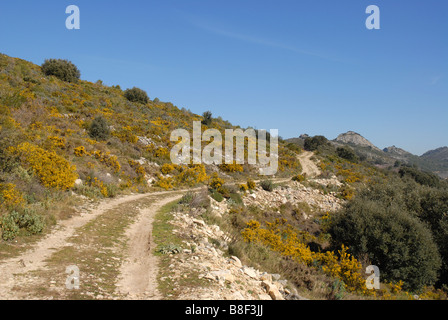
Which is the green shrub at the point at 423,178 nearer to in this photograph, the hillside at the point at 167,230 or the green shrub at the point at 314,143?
the green shrub at the point at 314,143

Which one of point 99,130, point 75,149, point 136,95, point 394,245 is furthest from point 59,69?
point 394,245

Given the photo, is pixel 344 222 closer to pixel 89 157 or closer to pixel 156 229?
pixel 156 229

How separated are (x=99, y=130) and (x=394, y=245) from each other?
23961 millimetres

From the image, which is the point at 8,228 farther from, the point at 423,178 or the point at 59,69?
the point at 423,178

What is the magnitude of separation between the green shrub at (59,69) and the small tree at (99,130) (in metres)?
19.6

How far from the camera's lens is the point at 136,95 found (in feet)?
153

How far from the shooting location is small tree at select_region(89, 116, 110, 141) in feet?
80.5

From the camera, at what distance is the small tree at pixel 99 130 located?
24531 millimetres

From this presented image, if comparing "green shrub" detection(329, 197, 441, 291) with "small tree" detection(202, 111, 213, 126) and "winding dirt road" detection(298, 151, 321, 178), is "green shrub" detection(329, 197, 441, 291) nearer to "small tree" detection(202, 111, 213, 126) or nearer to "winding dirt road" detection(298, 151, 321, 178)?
"winding dirt road" detection(298, 151, 321, 178)

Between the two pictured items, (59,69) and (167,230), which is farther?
(59,69)

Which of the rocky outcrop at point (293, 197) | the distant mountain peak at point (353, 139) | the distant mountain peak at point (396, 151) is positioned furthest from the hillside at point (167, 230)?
the distant mountain peak at point (396, 151)

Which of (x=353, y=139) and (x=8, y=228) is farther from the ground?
(x=353, y=139)

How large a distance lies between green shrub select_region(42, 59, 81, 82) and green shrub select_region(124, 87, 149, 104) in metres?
8.31

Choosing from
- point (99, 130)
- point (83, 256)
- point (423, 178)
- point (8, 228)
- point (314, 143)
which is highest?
point (314, 143)
